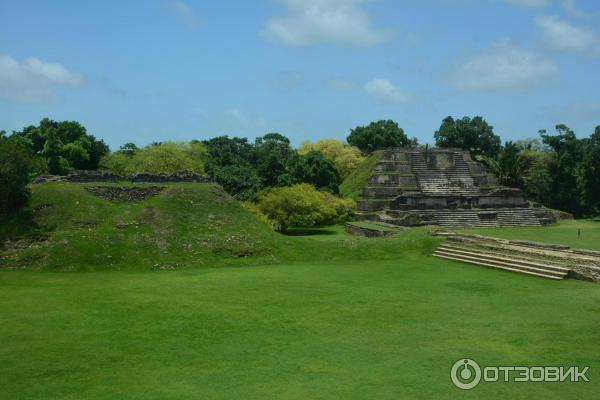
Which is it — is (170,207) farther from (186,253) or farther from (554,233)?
(554,233)

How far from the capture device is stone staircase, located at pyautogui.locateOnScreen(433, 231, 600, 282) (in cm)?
1686

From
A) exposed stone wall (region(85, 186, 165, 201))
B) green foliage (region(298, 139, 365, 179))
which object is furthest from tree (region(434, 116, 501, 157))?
exposed stone wall (region(85, 186, 165, 201))

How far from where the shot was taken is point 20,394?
25.5 feet

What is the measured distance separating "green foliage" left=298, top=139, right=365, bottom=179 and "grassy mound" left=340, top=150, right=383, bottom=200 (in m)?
7.44

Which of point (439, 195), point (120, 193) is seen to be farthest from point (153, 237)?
point (439, 195)

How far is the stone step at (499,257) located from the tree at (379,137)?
4952 centimetres

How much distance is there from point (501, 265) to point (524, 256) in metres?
1.09

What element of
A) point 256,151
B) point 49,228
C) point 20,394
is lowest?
point 20,394

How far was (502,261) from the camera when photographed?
19.0 metres

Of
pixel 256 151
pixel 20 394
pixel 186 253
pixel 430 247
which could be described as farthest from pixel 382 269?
pixel 256 151

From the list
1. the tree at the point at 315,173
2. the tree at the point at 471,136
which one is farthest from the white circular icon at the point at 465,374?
the tree at the point at 471,136

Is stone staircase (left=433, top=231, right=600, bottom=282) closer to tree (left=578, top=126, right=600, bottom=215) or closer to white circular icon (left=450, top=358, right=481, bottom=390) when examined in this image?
white circular icon (left=450, top=358, right=481, bottom=390)

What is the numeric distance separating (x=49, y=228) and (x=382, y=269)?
12.4 m

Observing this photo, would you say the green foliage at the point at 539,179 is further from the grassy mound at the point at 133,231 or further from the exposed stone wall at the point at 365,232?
the grassy mound at the point at 133,231
